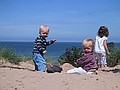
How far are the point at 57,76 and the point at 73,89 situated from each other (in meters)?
1.04

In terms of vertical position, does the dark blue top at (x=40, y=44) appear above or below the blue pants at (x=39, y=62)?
above

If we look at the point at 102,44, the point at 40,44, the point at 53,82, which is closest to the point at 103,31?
the point at 102,44

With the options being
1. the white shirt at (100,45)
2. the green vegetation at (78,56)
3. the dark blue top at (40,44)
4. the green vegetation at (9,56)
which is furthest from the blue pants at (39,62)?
the green vegetation at (78,56)

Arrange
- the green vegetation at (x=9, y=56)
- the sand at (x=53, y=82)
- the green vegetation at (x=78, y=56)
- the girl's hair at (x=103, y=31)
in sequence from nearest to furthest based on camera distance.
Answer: the sand at (x=53, y=82), the girl's hair at (x=103, y=31), the green vegetation at (x=9, y=56), the green vegetation at (x=78, y=56)

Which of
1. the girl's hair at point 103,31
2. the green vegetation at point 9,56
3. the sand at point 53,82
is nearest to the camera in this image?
the sand at point 53,82

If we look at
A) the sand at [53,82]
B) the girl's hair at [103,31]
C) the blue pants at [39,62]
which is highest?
the girl's hair at [103,31]

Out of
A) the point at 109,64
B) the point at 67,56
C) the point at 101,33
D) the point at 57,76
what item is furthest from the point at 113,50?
the point at 57,76

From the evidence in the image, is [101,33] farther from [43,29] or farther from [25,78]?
[25,78]

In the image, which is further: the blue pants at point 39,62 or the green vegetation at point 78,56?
the green vegetation at point 78,56

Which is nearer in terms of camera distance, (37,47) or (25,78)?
(25,78)

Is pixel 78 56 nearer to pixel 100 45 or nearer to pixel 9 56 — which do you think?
pixel 100 45

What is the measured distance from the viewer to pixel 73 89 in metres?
5.05

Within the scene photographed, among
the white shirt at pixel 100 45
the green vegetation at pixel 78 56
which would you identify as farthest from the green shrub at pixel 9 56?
the white shirt at pixel 100 45

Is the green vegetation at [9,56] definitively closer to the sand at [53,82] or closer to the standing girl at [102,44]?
the standing girl at [102,44]
